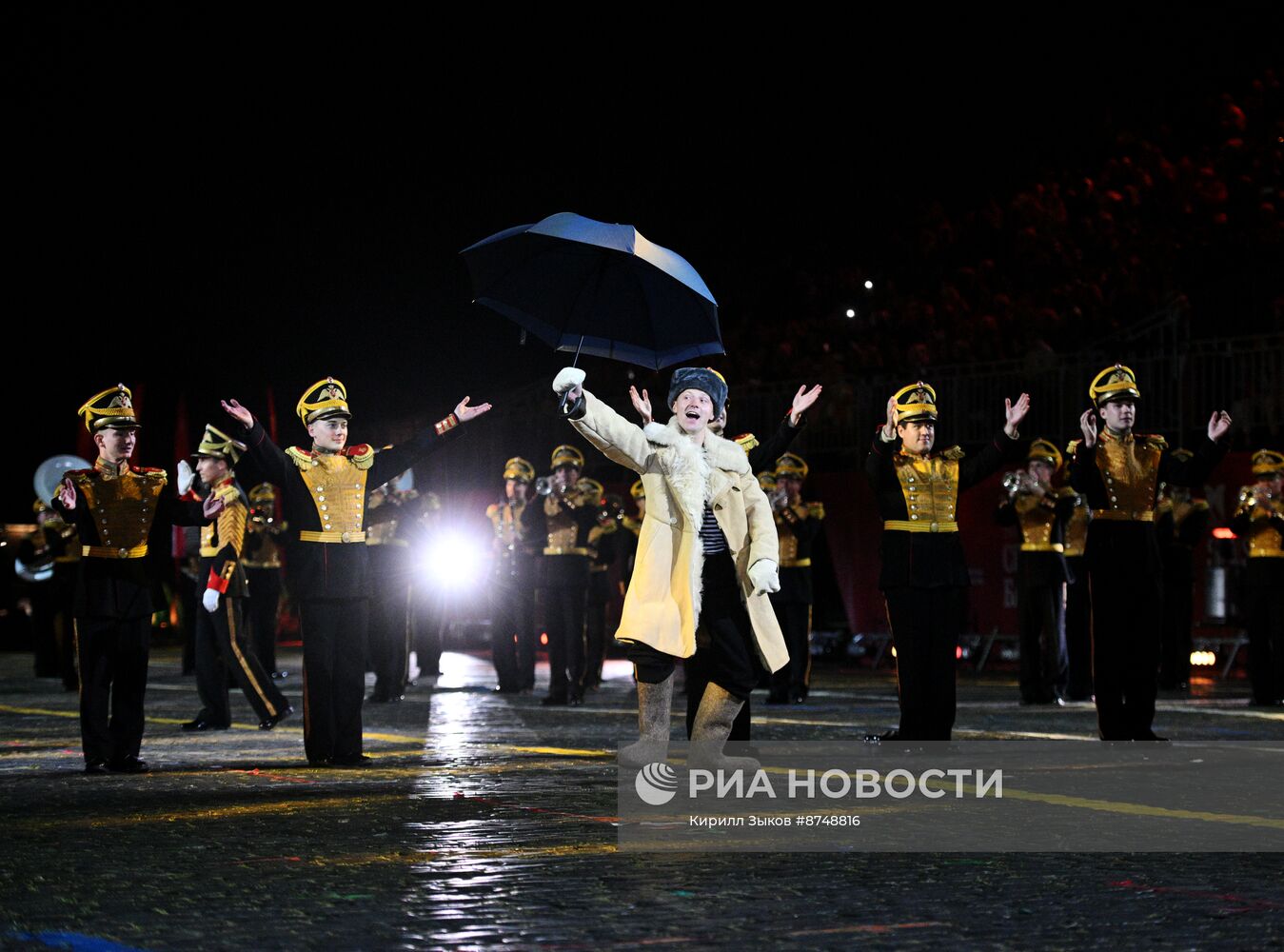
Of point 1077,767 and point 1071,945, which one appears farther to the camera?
point 1077,767

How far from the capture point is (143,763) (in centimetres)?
909

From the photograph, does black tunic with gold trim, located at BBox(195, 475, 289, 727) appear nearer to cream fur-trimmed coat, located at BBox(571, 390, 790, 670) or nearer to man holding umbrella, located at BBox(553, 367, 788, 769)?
man holding umbrella, located at BBox(553, 367, 788, 769)

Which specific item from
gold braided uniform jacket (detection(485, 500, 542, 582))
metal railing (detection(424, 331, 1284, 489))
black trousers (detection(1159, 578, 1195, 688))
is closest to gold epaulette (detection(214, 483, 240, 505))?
gold braided uniform jacket (detection(485, 500, 542, 582))

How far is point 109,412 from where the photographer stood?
937 cm

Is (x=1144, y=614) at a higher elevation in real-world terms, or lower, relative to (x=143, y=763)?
higher

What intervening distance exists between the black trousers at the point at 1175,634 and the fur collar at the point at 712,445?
9.68 metres

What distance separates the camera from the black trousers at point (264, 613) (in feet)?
54.2

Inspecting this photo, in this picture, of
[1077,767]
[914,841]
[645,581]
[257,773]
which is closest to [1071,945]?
[914,841]

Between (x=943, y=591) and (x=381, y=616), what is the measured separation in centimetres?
699

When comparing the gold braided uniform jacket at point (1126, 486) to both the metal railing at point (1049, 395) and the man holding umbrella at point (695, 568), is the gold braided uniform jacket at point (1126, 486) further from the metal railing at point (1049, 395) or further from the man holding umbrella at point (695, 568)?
the metal railing at point (1049, 395)

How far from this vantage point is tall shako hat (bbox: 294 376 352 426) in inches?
368

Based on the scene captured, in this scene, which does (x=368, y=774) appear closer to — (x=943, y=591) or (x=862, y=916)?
(x=943, y=591)

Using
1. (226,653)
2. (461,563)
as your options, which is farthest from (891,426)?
(461,563)

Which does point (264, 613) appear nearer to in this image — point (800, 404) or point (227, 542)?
point (227, 542)
